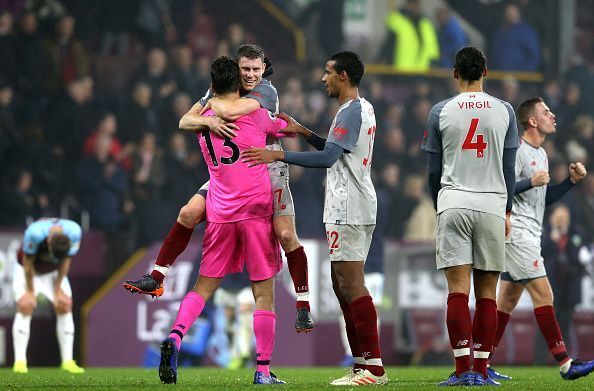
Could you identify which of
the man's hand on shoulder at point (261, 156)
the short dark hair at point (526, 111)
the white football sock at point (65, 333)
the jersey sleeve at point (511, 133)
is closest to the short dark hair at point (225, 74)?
the man's hand on shoulder at point (261, 156)

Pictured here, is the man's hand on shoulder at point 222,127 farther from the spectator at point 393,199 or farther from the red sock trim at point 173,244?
the spectator at point 393,199

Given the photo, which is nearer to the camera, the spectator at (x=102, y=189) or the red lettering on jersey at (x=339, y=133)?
the red lettering on jersey at (x=339, y=133)

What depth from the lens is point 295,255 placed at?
25.8 ft

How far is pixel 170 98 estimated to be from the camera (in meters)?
14.9

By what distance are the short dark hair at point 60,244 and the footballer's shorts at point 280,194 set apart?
3.85 m

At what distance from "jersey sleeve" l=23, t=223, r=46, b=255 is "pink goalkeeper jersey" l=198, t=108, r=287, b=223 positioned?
13.0 feet

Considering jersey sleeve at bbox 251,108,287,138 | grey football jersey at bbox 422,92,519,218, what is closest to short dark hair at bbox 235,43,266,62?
jersey sleeve at bbox 251,108,287,138

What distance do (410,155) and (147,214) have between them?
3827 millimetres

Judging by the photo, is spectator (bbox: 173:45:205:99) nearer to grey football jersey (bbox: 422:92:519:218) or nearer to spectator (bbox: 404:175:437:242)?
spectator (bbox: 404:175:437:242)

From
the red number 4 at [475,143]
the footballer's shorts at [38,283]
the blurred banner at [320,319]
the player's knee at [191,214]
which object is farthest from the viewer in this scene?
the blurred banner at [320,319]

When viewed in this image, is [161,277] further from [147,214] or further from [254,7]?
[254,7]

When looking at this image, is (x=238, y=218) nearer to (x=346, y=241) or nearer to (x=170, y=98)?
(x=346, y=241)

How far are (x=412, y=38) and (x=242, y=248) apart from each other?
904 cm

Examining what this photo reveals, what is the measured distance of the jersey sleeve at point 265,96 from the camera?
7832 mm
